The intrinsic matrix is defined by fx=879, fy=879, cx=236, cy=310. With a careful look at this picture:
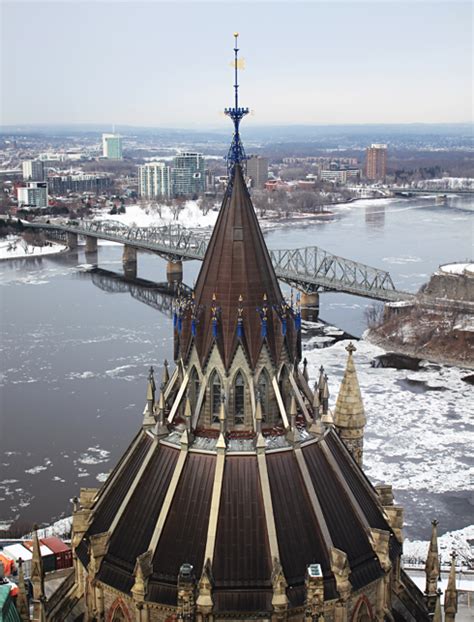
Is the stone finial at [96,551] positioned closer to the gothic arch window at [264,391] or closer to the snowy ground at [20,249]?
the gothic arch window at [264,391]

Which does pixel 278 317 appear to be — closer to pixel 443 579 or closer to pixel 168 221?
pixel 443 579

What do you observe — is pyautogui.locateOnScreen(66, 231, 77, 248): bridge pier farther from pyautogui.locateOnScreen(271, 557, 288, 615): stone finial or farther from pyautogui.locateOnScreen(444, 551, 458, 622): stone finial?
pyautogui.locateOnScreen(271, 557, 288, 615): stone finial

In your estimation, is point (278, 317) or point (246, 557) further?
point (278, 317)

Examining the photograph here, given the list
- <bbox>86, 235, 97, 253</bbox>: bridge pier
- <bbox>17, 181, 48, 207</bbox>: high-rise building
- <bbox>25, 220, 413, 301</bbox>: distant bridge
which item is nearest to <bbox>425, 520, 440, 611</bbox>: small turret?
<bbox>25, 220, 413, 301</bbox>: distant bridge

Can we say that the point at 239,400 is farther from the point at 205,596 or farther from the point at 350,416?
the point at 350,416

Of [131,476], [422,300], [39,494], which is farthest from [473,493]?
[422,300]

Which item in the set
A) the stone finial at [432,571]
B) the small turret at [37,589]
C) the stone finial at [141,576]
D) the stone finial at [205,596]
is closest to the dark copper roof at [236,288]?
the stone finial at [141,576]
